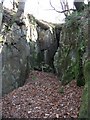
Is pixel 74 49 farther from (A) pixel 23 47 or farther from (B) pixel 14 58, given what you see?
(A) pixel 23 47

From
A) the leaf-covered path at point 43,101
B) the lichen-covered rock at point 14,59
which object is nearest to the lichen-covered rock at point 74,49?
→ the leaf-covered path at point 43,101

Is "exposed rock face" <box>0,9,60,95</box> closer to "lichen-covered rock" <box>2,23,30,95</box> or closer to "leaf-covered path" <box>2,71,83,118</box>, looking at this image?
"lichen-covered rock" <box>2,23,30,95</box>

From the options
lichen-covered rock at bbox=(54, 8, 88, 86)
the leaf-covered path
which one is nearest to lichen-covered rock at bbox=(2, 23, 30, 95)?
the leaf-covered path

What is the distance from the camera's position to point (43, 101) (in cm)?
613

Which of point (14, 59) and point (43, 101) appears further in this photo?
point (14, 59)

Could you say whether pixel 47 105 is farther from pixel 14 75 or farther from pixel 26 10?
pixel 26 10

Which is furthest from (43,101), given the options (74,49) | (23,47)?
(23,47)

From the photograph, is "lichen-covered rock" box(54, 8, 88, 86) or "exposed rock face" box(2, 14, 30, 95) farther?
"exposed rock face" box(2, 14, 30, 95)

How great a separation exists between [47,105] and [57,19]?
679cm

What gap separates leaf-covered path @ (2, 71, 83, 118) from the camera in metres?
5.22

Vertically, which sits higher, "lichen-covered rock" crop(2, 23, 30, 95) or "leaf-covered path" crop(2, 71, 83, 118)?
"lichen-covered rock" crop(2, 23, 30, 95)

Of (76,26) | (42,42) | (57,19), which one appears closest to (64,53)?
→ (76,26)

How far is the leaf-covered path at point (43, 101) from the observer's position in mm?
5223

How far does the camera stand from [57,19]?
465 inches
